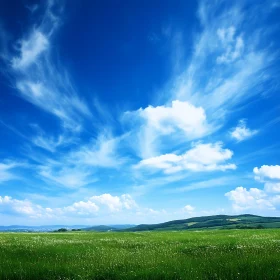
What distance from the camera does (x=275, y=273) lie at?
33.1 ft

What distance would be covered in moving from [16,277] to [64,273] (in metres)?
1.65

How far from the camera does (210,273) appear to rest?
10695 mm

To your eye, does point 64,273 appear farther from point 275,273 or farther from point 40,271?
point 275,273

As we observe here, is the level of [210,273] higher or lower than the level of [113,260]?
lower

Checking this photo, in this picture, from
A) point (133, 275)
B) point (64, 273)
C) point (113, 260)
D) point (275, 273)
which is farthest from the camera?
point (113, 260)

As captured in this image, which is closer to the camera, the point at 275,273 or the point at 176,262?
the point at 275,273

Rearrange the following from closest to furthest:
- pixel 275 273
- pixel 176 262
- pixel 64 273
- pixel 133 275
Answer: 1. pixel 275 273
2. pixel 133 275
3. pixel 64 273
4. pixel 176 262

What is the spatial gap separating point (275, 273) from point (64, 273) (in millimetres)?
7309

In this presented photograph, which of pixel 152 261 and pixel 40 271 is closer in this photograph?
pixel 40 271

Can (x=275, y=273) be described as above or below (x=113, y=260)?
below

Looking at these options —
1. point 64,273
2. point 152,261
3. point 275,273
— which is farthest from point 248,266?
point 64,273

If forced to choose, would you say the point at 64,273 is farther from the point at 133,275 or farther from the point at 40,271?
the point at 133,275

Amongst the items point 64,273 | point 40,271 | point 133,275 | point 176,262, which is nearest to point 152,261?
point 176,262

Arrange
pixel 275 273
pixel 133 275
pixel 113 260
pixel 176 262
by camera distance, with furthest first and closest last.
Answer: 1. pixel 113 260
2. pixel 176 262
3. pixel 133 275
4. pixel 275 273
